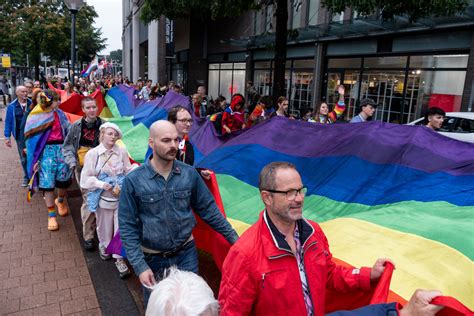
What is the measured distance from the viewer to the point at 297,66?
1864 centimetres

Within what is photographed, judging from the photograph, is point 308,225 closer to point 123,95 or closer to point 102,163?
point 102,163

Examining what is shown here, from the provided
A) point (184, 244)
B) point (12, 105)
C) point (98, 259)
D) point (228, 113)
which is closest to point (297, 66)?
point (228, 113)

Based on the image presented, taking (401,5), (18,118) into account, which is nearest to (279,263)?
(401,5)

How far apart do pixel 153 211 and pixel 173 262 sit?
46 centimetres

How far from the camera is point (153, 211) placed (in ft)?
9.30

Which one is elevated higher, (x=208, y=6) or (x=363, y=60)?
(x=208, y=6)

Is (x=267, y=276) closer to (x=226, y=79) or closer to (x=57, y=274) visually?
(x=57, y=274)

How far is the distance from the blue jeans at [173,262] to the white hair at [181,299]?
4.27 feet

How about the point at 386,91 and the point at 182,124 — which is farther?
the point at 386,91

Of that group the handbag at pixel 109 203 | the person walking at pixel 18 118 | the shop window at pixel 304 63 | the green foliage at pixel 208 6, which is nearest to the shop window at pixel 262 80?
the shop window at pixel 304 63

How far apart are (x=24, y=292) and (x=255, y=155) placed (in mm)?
3108

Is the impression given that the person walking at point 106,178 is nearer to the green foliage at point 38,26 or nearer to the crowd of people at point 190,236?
the crowd of people at point 190,236

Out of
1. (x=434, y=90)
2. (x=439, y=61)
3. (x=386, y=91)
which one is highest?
(x=439, y=61)

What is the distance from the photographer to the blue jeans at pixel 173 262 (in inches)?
116
